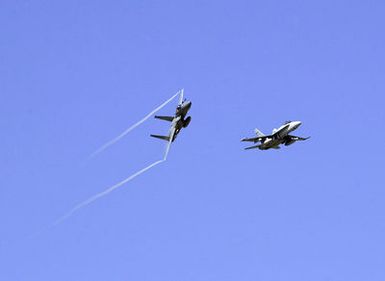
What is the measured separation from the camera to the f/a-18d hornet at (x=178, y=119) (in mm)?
173000

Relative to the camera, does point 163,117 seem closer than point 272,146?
Yes

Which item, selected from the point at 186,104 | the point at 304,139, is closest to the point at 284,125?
the point at 304,139

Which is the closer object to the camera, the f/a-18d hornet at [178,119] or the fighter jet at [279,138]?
the f/a-18d hornet at [178,119]

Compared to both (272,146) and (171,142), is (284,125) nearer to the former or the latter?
(272,146)

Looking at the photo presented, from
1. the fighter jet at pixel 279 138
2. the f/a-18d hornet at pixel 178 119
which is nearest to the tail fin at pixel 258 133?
the fighter jet at pixel 279 138

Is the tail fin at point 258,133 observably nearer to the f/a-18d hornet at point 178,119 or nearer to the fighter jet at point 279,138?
the fighter jet at point 279,138

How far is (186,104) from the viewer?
17300cm

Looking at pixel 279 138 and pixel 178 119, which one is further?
pixel 279 138

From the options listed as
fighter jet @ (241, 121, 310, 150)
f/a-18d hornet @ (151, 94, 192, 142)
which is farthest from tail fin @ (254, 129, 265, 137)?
f/a-18d hornet @ (151, 94, 192, 142)

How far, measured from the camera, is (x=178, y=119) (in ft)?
571

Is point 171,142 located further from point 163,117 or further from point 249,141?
point 249,141

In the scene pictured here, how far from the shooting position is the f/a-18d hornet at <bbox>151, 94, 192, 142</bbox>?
173m

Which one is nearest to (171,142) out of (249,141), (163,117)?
(163,117)

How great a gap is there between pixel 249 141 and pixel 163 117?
74.1 feet
